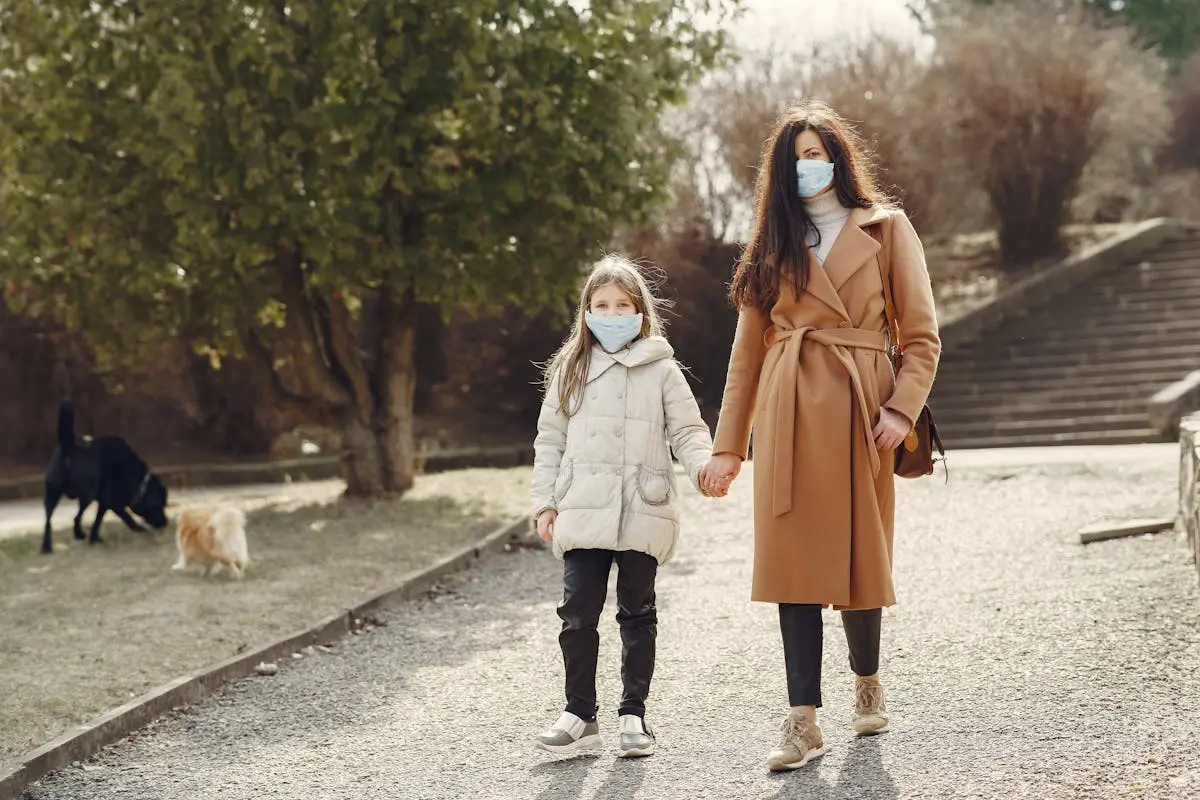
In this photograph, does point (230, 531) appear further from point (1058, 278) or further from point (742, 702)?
point (1058, 278)

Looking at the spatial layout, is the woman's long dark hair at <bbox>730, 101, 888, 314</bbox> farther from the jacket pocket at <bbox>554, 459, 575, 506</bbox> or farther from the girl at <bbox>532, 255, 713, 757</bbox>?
the jacket pocket at <bbox>554, 459, 575, 506</bbox>

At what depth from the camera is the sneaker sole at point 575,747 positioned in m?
5.52

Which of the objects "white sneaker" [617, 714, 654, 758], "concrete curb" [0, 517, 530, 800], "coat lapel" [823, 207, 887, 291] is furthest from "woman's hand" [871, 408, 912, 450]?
"concrete curb" [0, 517, 530, 800]

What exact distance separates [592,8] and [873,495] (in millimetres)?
9872

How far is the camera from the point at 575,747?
18.2ft

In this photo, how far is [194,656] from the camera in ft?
26.0

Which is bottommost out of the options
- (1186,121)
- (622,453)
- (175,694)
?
(175,694)

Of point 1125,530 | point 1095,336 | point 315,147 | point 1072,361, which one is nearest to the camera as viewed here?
point 1125,530

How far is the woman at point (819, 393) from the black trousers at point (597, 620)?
1.53 feet

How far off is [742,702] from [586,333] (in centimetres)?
175

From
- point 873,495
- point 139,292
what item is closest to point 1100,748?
point 873,495

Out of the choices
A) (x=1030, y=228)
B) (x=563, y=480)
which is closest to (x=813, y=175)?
(x=563, y=480)

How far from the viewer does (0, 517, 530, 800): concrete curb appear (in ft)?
19.4

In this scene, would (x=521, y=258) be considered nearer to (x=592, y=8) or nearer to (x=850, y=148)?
(x=592, y=8)
